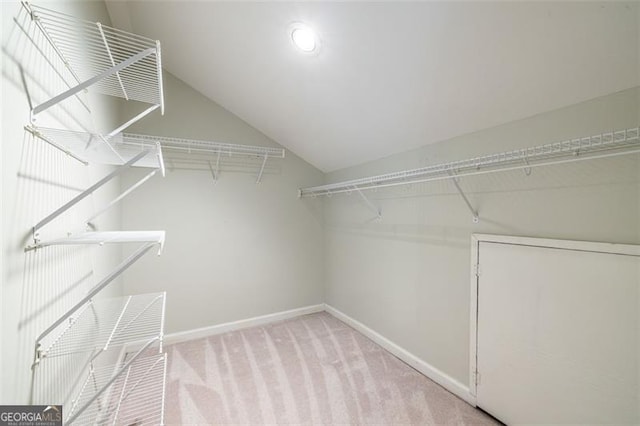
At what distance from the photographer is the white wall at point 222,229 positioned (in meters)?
2.64

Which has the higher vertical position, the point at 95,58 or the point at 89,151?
the point at 95,58

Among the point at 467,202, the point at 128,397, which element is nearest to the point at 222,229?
the point at 128,397

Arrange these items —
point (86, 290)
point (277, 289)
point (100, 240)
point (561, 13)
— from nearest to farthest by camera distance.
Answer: point (100, 240) < point (561, 13) < point (86, 290) < point (277, 289)

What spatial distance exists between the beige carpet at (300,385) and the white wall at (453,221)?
24cm

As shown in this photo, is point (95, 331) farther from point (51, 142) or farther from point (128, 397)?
point (128, 397)

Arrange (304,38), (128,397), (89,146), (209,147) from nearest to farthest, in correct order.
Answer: (89,146) → (304,38) → (128,397) → (209,147)

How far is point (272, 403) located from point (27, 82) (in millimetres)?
2110

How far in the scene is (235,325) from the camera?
2.96m

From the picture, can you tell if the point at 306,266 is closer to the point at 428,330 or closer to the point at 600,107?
the point at 428,330

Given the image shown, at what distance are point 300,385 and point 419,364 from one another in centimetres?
98

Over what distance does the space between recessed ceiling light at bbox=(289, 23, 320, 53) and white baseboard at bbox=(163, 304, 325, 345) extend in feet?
9.03

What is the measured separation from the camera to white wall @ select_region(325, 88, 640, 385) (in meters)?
1.23

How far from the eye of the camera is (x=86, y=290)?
4.42ft

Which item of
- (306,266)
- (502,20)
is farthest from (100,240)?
(306,266)
